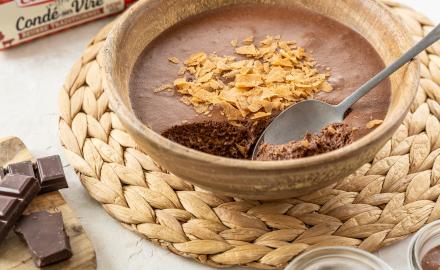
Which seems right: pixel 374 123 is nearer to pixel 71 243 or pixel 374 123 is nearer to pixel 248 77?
pixel 248 77

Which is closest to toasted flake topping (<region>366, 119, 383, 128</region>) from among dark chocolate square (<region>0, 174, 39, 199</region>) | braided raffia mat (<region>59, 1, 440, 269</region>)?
braided raffia mat (<region>59, 1, 440, 269</region>)

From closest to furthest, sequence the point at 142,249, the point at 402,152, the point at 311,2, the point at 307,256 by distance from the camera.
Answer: the point at 307,256 < the point at 142,249 < the point at 402,152 < the point at 311,2

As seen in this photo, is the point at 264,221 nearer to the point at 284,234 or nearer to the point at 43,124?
the point at 284,234

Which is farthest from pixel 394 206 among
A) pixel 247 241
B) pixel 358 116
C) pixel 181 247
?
pixel 181 247

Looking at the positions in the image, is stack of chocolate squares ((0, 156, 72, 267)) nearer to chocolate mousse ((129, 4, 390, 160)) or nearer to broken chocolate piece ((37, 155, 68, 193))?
broken chocolate piece ((37, 155, 68, 193))

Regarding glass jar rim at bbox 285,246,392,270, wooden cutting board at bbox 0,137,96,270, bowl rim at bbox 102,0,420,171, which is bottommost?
wooden cutting board at bbox 0,137,96,270

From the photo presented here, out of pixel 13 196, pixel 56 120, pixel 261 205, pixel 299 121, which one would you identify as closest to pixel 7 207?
pixel 13 196
